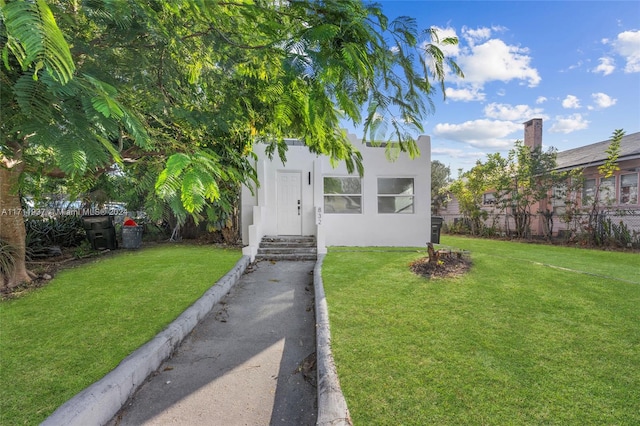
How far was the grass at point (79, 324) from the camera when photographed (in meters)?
2.58

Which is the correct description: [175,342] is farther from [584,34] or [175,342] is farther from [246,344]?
[584,34]

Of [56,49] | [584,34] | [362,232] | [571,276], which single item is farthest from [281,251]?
[584,34]

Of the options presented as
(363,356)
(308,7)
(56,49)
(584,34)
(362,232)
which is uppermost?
(584,34)

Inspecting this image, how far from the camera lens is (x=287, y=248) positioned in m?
9.48

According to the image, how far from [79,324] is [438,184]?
3071 cm

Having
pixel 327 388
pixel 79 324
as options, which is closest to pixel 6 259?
pixel 79 324

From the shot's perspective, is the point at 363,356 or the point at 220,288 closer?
the point at 363,356

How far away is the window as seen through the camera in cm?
1110

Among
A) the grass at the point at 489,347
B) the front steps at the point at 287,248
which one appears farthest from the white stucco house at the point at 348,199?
the grass at the point at 489,347

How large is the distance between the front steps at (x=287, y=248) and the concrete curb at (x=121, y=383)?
4.68 metres

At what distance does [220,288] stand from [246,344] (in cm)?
202

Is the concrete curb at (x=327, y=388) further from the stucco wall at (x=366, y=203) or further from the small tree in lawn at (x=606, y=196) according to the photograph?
the small tree in lawn at (x=606, y=196)

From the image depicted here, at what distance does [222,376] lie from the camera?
313cm

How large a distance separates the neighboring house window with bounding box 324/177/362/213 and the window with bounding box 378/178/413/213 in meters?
0.87
